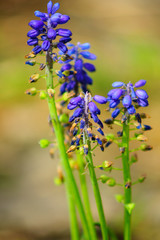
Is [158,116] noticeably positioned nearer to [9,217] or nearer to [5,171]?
[5,171]

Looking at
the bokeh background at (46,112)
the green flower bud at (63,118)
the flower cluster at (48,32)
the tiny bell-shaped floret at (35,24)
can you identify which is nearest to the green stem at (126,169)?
the green flower bud at (63,118)

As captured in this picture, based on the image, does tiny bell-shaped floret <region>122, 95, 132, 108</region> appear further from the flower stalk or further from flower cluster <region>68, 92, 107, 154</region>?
the flower stalk

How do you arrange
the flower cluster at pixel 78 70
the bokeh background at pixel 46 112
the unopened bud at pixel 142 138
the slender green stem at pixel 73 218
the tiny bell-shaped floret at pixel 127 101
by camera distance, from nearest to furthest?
the tiny bell-shaped floret at pixel 127 101 < the unopened bud at pixel 142 138 < the flower cluster at pixel 78 70 < the slender green stem at pixel 73 218 < the bokeh background at pixel 46 112

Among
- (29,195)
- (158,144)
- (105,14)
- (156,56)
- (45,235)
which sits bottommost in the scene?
(45,235)

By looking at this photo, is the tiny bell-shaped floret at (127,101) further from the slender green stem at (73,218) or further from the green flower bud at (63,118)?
the slender green stem at (73,218)

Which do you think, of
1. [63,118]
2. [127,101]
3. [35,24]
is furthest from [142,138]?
[35,24]

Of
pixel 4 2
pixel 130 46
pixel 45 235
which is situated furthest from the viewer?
pixel 4 2

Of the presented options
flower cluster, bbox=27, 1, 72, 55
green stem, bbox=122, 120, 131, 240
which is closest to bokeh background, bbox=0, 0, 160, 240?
green stem, bbox=122, 120, 131, 240

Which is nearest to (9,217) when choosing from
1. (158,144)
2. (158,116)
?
(158,144)

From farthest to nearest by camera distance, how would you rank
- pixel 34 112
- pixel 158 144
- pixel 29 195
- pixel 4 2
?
1. pixel 4 2
2. pixel 34 112
3. pixel 158 144
4. pixel 29 195
